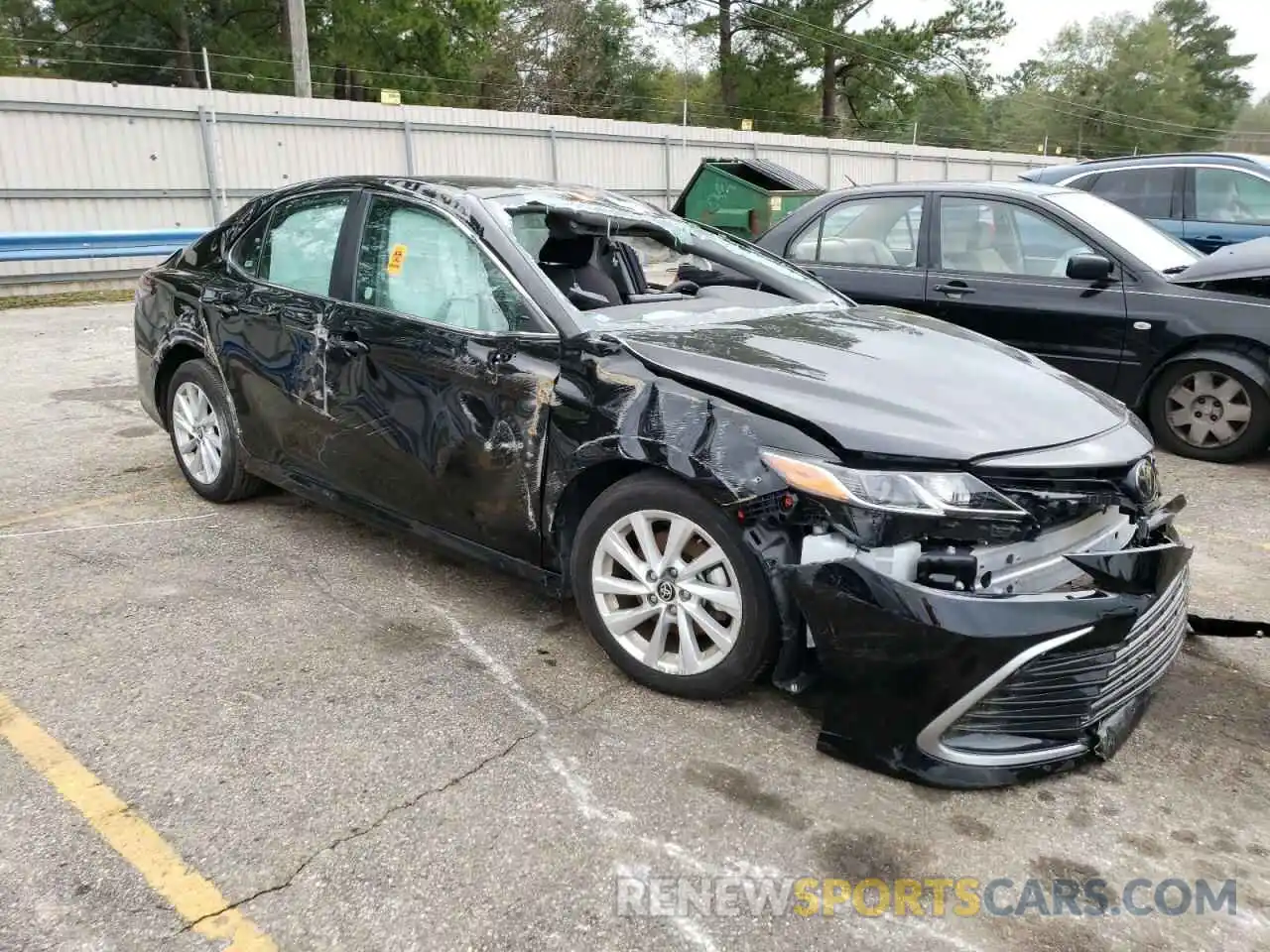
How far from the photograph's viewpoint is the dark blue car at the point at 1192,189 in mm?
8672

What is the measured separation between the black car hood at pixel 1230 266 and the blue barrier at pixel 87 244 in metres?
12.1

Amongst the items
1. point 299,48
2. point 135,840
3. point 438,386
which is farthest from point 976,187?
point 299,48

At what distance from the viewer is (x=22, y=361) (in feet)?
27.6

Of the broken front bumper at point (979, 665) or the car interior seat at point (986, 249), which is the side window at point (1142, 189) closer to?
the car interior seat at point (986, 249)

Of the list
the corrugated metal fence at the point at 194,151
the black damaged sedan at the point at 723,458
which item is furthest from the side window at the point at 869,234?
the corrugated metal fence at the point at 194,151

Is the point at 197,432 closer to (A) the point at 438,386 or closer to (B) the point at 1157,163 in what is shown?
(A) the point at 438,386

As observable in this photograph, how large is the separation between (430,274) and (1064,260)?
4053 mm

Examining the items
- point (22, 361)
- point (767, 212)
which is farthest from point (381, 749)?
point (767, 212)

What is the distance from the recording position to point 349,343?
378 cm

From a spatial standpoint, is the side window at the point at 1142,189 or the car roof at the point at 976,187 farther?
the side window at the point at 1142,189

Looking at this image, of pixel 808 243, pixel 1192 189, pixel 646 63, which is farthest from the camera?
pixel 646 63

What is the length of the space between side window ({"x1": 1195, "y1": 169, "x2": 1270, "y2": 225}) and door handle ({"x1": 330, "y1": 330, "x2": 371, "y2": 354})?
26.7 feet

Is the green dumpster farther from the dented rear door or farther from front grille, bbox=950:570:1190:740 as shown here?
front grille, bbox=950:570:1190:740

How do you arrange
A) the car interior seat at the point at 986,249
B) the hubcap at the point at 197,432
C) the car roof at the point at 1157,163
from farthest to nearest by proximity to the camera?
the car roof at the point at 1157,163, the car interior seat at the point at 986,249, the hubcap at the point at 197,432
